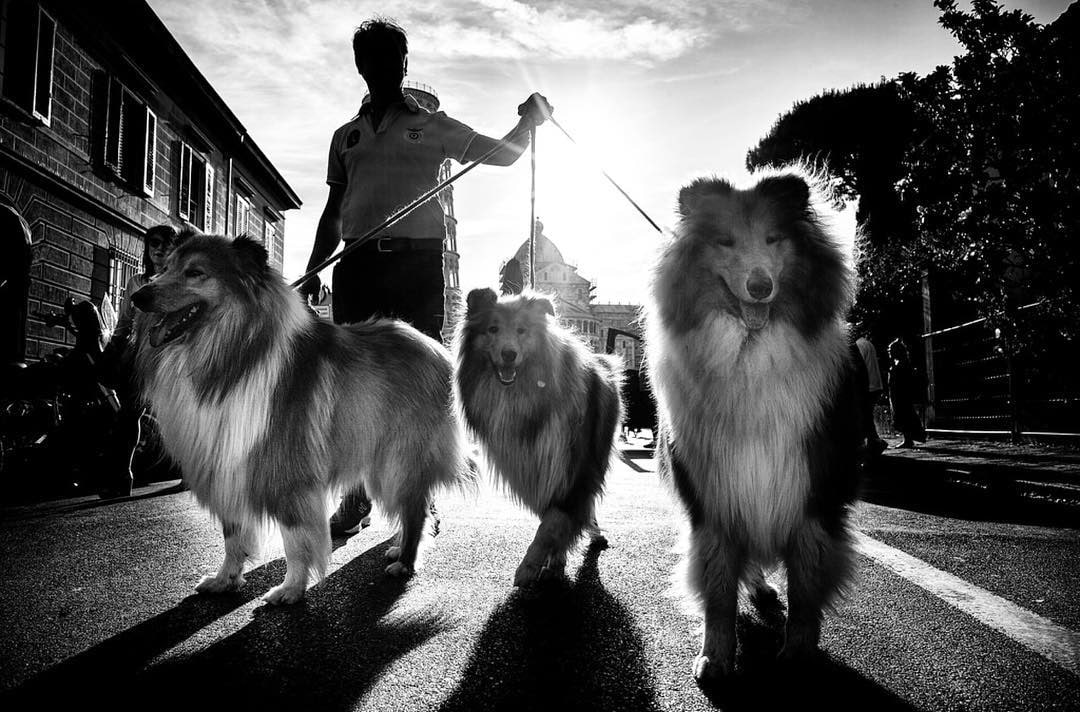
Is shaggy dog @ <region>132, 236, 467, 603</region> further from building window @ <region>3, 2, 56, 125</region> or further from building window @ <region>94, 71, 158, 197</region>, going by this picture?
building window @ <region>94, 71, 158, 197</region>

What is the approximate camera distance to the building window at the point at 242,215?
67.5 ft

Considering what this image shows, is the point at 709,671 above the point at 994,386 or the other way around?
the other way around

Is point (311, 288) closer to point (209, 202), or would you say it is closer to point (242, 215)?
point (209, 202)

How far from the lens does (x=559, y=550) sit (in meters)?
3.38

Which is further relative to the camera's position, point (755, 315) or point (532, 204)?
point (532, 204)

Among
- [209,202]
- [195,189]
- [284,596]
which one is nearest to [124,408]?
[284,596]

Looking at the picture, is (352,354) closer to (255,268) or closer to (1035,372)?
(255,268)

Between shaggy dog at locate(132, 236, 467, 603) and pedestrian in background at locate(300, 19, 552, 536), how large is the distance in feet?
4.13

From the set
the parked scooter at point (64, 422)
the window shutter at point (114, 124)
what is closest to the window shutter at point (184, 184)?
the window shutter at point (114, 124)

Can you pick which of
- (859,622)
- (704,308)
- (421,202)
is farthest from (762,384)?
(421,202)

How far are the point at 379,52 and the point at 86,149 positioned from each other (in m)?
10.9

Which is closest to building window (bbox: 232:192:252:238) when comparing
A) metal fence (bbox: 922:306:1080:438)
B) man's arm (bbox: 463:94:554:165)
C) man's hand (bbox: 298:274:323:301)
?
man's hand (bbox: 298:274:323:301)

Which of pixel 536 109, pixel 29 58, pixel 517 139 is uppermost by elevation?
pixel 29 58

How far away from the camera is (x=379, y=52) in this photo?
4574 millimetres
